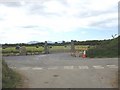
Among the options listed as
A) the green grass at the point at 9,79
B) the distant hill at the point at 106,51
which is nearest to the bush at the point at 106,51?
the distant hill at the point at 106,51

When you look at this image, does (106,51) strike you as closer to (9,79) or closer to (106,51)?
(106,51)

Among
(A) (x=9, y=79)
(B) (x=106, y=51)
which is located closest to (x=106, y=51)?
(B) (x=106, y=51)

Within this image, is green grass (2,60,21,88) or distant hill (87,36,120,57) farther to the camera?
distant hill (87,36,120,57)

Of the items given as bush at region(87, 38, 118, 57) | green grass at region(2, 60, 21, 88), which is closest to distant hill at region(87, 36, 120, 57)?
bush at region(87, 38, 118, 57)

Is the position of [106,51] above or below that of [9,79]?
above

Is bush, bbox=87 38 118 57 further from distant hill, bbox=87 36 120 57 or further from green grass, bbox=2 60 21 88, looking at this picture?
green grass, bbox=2 60 21 88

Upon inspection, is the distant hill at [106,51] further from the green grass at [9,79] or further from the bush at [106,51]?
the green grass at [9,79]

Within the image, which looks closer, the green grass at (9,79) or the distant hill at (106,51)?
the green grass at (9,79)

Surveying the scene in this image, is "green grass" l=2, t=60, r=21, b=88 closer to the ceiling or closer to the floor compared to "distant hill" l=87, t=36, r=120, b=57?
closer to the floor

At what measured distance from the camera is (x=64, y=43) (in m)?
64.2

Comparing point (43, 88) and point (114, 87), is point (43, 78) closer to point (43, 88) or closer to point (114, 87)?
point (43, 88)

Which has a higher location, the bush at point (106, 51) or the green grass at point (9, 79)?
the bush at point (106, 51)

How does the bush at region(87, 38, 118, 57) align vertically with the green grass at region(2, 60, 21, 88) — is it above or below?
above

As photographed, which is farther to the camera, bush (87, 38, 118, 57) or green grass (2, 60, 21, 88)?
bush (87, 38, 118, 57)
